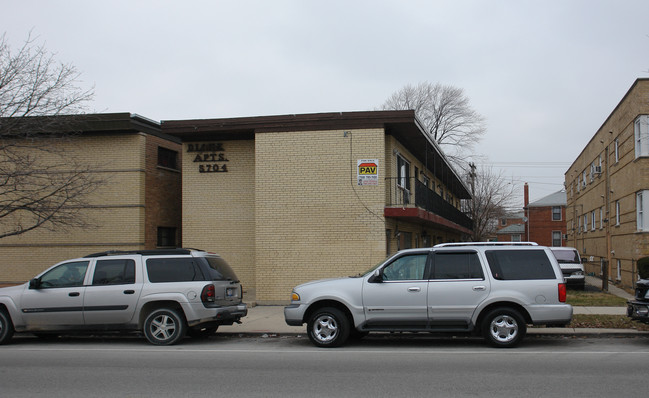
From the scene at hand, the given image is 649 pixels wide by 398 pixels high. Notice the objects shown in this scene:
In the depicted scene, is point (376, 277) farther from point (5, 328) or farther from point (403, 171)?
point (403, 171)

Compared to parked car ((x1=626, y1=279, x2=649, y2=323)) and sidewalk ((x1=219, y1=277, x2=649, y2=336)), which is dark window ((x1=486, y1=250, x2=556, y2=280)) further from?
sidewalk ((x1=219, y1=277, x2=649, y2=336))

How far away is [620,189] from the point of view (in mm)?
25047

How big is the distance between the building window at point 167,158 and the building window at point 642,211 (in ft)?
56.3

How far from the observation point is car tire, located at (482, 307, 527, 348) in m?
10.0

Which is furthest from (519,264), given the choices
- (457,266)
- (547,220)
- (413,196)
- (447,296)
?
(547,220)

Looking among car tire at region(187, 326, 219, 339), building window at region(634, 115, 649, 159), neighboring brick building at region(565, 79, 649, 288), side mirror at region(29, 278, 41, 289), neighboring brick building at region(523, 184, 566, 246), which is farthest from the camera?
neighboring brick building at region(523, 184, 566, 246)

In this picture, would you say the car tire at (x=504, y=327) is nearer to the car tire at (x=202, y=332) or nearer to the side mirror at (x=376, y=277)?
the side mirror at (x=376, y=277)

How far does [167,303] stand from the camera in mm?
11047

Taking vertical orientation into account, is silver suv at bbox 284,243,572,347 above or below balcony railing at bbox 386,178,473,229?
below

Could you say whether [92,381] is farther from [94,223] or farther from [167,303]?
[94,223]

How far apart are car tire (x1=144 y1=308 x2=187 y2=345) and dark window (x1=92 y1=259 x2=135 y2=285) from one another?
86cm

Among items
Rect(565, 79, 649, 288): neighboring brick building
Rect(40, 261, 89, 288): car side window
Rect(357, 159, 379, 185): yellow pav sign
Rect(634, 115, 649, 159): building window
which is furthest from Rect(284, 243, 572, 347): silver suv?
Rect(634, 115, 649, 159): building window

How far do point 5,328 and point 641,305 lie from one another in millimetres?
11940

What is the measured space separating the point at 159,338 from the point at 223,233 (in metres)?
7.32
